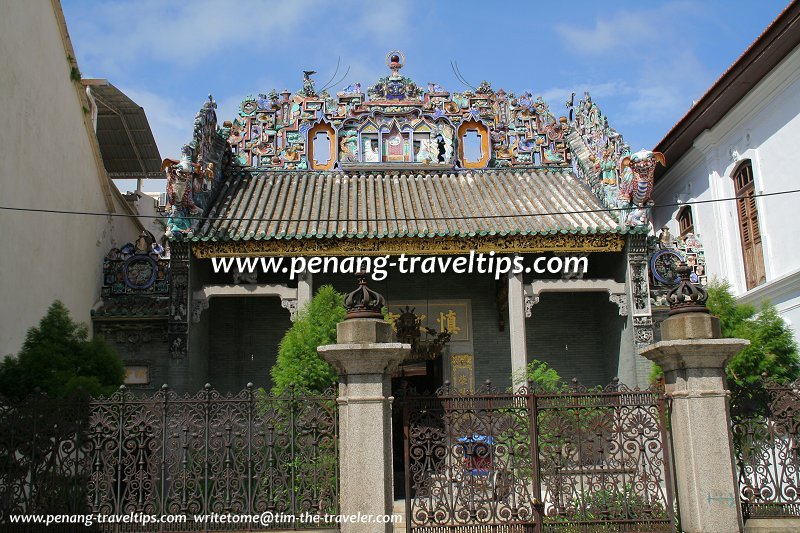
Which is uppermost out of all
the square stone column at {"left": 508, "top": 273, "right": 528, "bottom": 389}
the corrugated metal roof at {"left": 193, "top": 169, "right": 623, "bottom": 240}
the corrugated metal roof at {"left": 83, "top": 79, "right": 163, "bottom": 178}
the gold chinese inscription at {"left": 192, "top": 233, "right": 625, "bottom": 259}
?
the corrugated metal roof at {"left": 83, "top": 79, "right": 163, "bottom": 178}

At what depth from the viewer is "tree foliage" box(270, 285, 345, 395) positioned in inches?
428

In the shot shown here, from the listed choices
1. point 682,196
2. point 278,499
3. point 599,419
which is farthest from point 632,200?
point 278,499

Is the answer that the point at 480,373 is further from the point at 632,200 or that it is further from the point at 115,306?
the point at 115,306

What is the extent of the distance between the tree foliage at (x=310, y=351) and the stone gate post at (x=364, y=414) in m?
3.61

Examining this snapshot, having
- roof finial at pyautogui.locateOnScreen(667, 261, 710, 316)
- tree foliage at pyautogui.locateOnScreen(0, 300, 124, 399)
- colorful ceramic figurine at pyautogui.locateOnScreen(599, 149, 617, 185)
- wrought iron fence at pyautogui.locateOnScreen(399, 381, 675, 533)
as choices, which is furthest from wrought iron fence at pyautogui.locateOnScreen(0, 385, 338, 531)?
colorful ceramic figurine at pyautogui.locateOnScreen(599, 149, 617, 185)

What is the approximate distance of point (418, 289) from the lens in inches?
630

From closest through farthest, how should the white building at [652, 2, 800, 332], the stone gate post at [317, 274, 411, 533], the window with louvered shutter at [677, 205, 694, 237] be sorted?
the stone gate post at [317, 274, 411, 533]
the white building at [652, 2, 800, 332]
the window with louvered shutter at [677, 205, 694, 237]

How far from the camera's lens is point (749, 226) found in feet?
46.2

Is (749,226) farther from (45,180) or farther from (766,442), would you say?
(45,180)

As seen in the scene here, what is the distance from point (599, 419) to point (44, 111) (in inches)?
379

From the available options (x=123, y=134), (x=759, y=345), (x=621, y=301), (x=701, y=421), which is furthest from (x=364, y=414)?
(x=123, y=134)

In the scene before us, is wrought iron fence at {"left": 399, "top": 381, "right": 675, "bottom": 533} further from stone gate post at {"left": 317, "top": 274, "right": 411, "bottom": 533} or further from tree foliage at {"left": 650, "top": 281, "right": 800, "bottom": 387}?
tree foliage at {"left": 650, "top": 281, "right": 800, "bottom": 387}

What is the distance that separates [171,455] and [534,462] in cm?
365

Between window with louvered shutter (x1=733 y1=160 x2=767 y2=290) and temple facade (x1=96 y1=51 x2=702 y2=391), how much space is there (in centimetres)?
103
